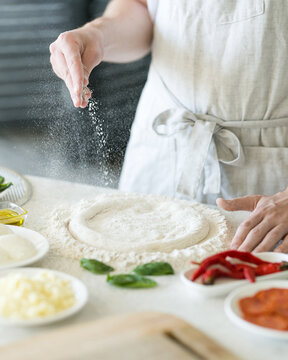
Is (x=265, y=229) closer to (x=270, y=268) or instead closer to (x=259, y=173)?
(x=270, y=268)

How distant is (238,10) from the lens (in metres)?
1.63

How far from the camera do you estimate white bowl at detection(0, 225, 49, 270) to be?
1.10m

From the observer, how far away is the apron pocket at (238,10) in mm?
1590

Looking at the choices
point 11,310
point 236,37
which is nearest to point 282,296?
point 11,310

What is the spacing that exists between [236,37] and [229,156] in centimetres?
37

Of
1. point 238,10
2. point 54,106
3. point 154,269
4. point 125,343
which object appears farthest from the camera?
point 54,106

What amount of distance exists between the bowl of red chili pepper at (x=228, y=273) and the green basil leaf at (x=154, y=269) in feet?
0.21

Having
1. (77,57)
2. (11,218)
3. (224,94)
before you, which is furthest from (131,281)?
(224,94)

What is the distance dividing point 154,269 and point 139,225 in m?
0.27

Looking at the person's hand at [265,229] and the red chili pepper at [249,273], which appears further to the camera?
the person's hand at [265,229]

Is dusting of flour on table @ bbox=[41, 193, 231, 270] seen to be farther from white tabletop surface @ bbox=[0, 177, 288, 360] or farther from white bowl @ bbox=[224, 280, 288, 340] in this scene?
white bowl @ bbox=[224, 280, 288, 340]

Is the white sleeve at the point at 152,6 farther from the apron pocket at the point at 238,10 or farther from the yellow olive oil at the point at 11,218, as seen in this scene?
the yellow olive oil at the point at 11,218

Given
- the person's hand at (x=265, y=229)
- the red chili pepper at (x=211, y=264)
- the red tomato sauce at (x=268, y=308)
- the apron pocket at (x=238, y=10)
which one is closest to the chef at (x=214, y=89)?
the apron pocket at (x=238, y=10)

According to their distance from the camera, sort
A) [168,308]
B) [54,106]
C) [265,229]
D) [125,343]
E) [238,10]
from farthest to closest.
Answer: [54,106], [238,10], [265,229], [168,308], [125,343]
